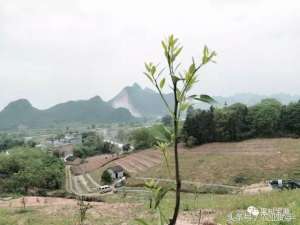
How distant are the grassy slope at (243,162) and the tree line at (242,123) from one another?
105 inches

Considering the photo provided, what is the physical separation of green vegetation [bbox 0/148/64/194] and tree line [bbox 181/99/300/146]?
21.1 metres

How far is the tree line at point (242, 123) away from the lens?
59250 mm

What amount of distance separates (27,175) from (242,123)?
33376 mm

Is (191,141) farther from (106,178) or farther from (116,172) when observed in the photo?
(106,178)

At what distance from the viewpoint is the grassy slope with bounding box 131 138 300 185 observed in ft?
137

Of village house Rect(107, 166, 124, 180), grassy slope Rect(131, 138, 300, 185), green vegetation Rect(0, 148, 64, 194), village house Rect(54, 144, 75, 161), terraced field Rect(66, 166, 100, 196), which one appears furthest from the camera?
village house Rect(54, 144, 75, 161)

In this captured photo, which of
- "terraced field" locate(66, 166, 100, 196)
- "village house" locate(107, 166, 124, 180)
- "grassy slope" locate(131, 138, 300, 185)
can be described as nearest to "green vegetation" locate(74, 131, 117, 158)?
"terraced field" locate(66, 166, 100, 196)

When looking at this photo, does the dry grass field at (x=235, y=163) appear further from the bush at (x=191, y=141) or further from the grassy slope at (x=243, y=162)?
the bush at (x=191, y=141)

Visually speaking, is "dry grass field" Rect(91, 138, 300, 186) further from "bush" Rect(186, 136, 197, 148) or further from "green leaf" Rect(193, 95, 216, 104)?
"green leaf" Rect(193, 95, 216, 104)

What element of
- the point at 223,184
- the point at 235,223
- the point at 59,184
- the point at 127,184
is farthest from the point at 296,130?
the point at 235,223

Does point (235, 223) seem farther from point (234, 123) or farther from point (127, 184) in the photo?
point (234, 123)

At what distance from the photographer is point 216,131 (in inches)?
2427

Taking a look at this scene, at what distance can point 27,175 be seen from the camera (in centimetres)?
4622

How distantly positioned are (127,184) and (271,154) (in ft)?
58.7
